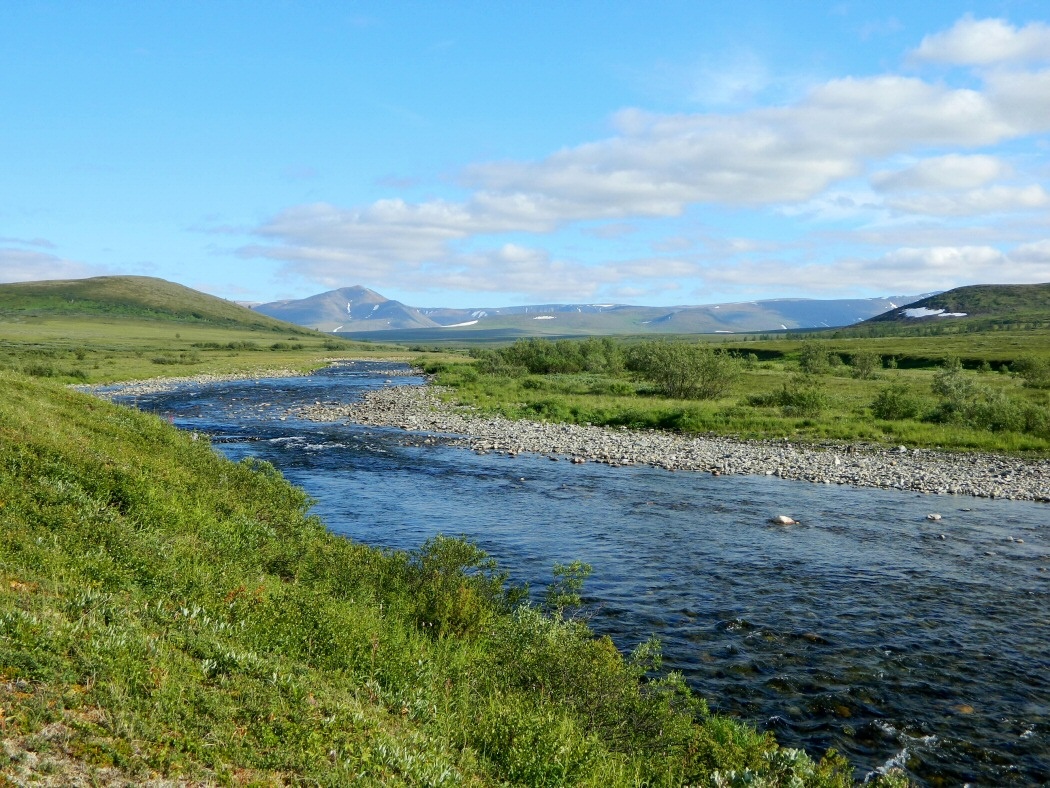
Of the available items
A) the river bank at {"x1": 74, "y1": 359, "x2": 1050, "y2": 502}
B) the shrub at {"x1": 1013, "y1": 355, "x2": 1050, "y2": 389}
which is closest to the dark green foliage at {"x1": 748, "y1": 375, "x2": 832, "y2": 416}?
the river bank at {"x1": 74, "y1": 359, "x2": 1050, "y2": 502}

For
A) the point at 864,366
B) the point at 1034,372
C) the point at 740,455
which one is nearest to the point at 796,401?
the point at 740,455

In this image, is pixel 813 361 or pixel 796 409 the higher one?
pixel 813 361

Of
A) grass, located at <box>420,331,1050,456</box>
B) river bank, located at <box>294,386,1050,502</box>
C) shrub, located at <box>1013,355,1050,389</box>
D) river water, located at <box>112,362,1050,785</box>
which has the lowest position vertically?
river water, located at <box>112,362,1050,785</box>

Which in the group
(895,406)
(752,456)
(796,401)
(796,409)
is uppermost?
(796,401)

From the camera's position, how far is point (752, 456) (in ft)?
112

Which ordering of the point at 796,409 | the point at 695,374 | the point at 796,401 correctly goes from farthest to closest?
1. the point at 695,374
2. the point at 796,401
3. the point at 796,409

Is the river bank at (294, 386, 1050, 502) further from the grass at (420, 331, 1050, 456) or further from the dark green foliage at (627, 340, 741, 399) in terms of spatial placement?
the dark green foliage at (627, 340, 741, 399)

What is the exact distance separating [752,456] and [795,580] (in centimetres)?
1754

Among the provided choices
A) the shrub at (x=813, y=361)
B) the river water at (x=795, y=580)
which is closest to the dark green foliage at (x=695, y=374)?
the shrub at (x=813, y=361)

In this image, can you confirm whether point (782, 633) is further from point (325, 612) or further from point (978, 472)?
point (978, 472)

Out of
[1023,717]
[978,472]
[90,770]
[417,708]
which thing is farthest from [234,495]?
[978,472]

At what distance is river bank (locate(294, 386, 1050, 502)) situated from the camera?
94.8 feet

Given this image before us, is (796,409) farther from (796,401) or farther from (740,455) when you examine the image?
(740,455)

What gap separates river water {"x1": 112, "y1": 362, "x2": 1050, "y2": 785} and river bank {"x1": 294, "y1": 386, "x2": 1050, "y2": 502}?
153 centimetres
